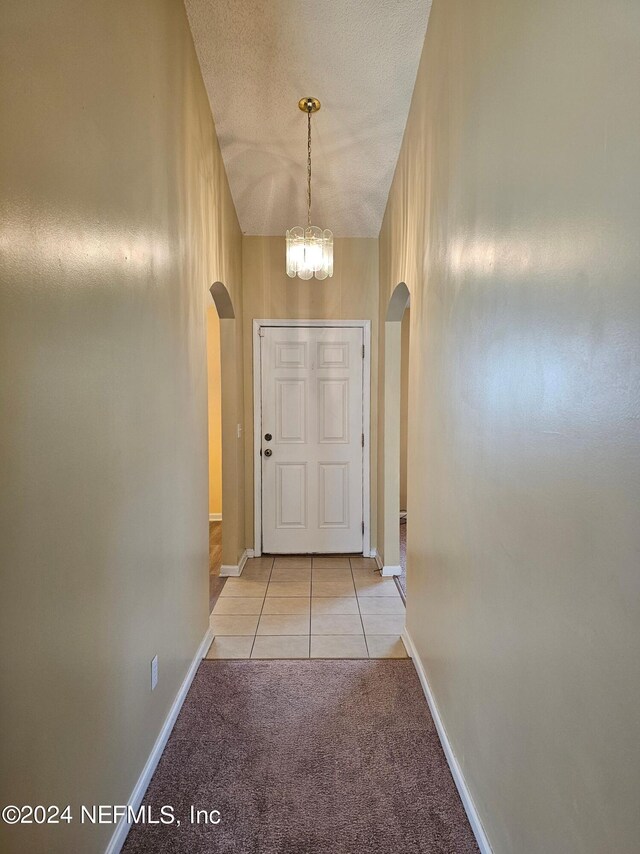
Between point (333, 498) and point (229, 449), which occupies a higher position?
point (229, 449)

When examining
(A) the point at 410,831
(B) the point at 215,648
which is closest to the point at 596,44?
(A) the point at 410,831

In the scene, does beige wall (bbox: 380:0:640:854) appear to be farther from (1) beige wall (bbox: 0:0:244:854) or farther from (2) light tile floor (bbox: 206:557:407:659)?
(1) beige wall (bbox: 0:0:244:854)

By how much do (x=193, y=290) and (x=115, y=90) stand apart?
1.04 m

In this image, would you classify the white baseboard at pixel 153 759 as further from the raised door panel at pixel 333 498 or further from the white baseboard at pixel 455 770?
the raised door panel at pixel 333 498

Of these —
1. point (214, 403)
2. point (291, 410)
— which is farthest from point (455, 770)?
point (214, 403)

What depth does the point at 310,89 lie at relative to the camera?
270 centimetres

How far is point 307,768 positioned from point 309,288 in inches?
133

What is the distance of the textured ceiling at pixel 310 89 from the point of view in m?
2.31

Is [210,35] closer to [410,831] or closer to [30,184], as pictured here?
[30,184]

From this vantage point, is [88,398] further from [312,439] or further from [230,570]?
[312,439]

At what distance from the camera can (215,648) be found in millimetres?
2766

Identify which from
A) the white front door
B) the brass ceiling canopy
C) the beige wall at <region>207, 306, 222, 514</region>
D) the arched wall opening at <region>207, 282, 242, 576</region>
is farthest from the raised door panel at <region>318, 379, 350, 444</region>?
the brass ceiling canopy

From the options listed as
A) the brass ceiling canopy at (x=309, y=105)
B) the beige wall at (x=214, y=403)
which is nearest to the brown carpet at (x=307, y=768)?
the brass ceiling canopy at (x=309, y=105)

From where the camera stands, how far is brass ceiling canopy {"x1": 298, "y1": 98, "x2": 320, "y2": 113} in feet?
9.04
